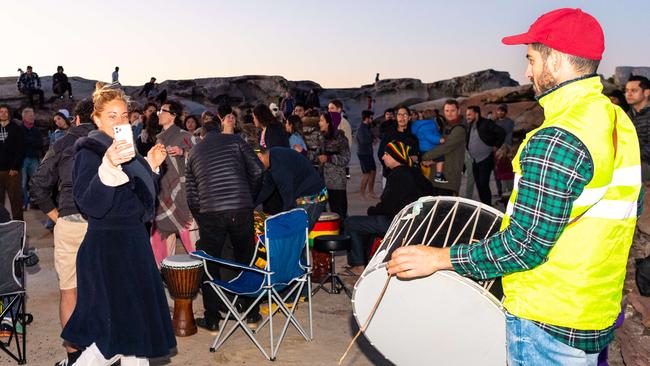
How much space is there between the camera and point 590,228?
6.05ft

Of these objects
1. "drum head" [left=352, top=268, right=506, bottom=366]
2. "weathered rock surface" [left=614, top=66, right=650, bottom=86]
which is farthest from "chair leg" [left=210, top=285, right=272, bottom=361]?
"weathered rock surface" [left=614, top=66, right=650, bottom=86]

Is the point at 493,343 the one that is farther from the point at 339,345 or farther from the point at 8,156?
the point at 8,156

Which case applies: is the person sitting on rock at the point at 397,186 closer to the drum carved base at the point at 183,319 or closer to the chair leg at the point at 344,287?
the chair leg at the point at 344,287

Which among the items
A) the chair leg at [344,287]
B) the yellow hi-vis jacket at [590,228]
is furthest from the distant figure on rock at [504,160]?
the yellow hi-vis jacket at [590,228]

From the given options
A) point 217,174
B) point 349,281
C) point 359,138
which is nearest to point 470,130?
point 359,138

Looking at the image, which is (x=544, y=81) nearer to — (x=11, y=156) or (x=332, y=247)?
(x=332, y=247)

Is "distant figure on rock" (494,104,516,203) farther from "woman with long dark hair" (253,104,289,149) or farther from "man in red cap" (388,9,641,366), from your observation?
"man in red cap" (388,9,641,366)

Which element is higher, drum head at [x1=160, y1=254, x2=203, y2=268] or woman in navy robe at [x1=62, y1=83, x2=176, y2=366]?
woman in navy robe at [x1=62, y1=83, x2=176, y2=366]

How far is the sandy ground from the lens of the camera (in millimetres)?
4922

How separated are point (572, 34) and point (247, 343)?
4.07m

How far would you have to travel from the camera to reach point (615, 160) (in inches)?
73.7

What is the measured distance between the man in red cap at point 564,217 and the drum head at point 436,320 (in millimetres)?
363

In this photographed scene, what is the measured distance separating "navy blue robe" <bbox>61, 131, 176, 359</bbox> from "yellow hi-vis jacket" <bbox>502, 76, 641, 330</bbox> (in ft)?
7.15

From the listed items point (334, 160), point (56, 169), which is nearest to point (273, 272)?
point (56, 169)
